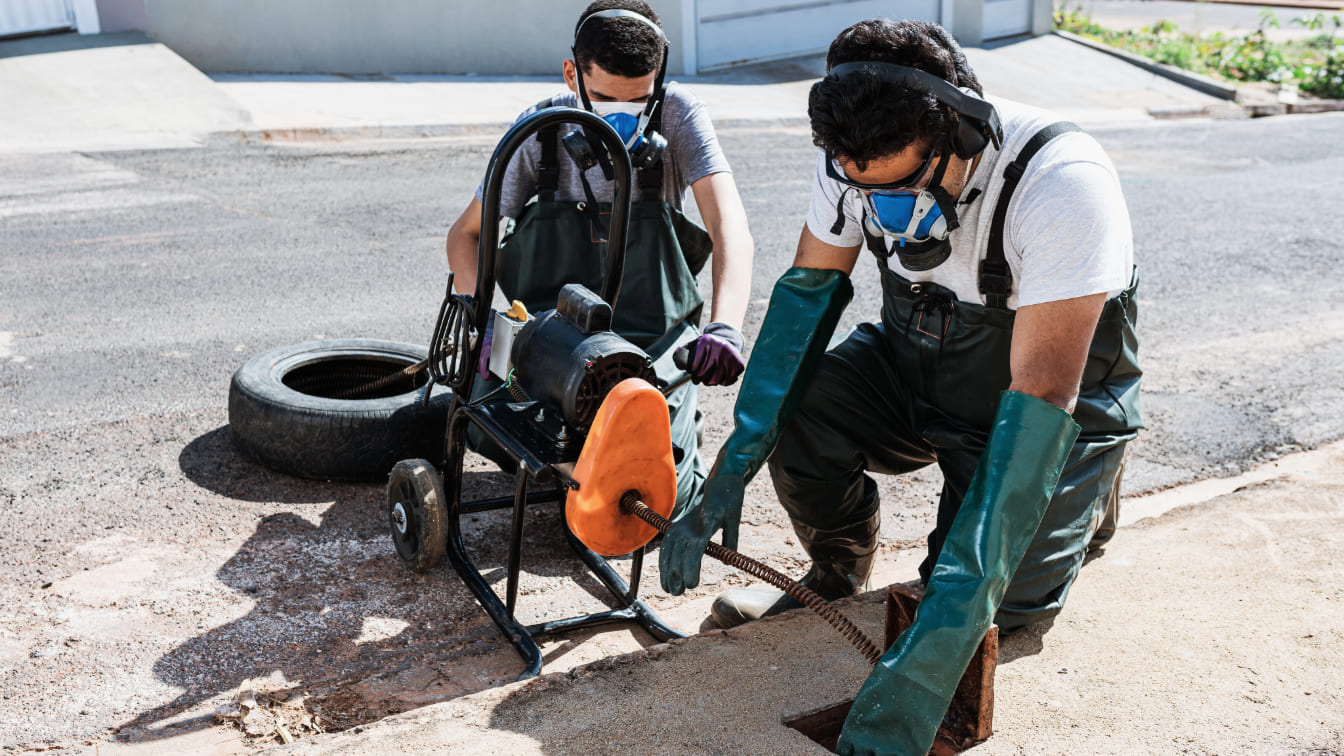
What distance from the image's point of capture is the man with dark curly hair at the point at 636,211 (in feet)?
10.6

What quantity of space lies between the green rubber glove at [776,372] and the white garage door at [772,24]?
11417mm

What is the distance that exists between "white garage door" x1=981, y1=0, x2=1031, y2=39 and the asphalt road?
292 inches

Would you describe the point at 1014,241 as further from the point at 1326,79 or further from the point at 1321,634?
the point at 1326,79

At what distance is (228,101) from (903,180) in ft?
28.2

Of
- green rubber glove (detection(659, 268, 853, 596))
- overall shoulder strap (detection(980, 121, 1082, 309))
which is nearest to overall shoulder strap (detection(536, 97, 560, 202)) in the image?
green rubber glove (detection(659, 268, 853, 596))

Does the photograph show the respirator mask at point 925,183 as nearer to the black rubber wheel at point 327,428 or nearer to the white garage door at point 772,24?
the black rubber wheel at point 327,428

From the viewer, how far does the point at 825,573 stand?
120 inches

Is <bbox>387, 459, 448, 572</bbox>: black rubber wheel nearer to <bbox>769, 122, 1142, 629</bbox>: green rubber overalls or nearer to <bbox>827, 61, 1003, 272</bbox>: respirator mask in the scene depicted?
<bbox>769, 122, 1142, 629</bbox>: green rubber overalls

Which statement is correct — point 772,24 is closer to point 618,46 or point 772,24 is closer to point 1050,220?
point 618,46

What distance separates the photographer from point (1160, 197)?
874cm

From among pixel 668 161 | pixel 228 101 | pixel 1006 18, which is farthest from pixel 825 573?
pixel 1006 18

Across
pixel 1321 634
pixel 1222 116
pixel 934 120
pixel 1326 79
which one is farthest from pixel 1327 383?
pixel 1326 79

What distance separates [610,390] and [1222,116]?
13.7m

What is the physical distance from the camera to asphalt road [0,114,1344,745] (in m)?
2.85
